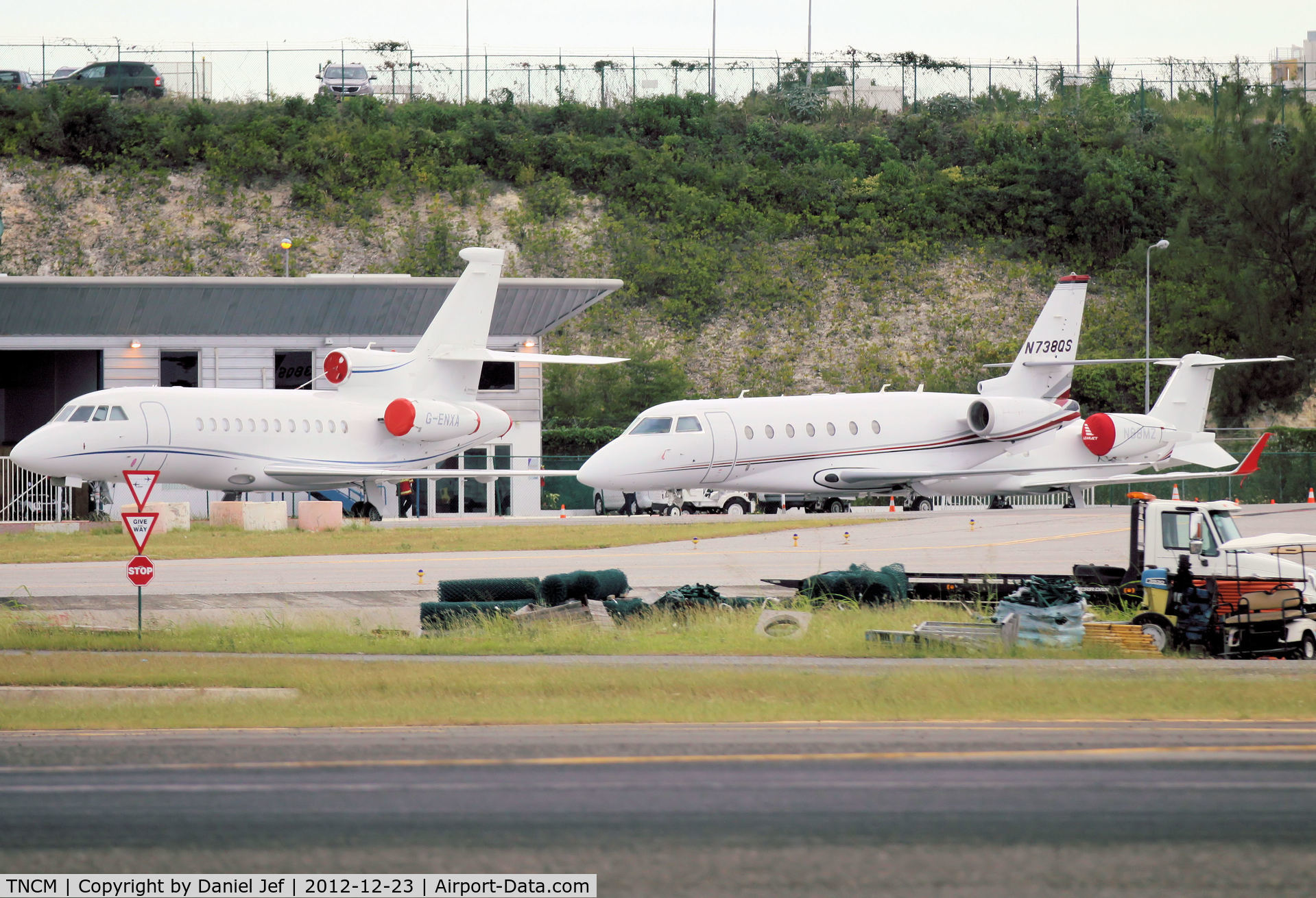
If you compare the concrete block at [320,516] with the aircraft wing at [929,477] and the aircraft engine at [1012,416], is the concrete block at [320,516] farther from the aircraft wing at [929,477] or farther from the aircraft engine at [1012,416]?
the aircraft engine at [1012,416]

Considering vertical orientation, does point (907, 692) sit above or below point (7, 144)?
below

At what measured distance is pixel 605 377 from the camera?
63.1 metres

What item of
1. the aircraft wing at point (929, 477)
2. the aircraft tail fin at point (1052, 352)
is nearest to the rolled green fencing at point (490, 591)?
the aircraft wing at point (929, 477)

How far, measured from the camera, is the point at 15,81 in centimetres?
7738

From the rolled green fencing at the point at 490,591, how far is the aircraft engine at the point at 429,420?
19.2 m

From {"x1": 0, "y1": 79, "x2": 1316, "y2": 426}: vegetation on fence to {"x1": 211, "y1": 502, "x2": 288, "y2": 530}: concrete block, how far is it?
2674cm

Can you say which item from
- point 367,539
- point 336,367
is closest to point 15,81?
→ point 336,367

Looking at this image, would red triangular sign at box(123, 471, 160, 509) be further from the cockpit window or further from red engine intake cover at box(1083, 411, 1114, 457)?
red engine intake cover at box(1083, 411, 1114, 457)

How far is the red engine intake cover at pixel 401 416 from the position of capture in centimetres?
3888

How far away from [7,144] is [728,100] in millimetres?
39863

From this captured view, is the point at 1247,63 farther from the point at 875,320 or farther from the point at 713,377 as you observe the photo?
the point at 713,377

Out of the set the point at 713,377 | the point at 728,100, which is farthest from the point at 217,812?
the point at 728,100

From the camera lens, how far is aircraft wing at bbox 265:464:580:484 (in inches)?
1460

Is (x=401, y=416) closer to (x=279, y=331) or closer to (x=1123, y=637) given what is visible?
(x=279, y=331)
